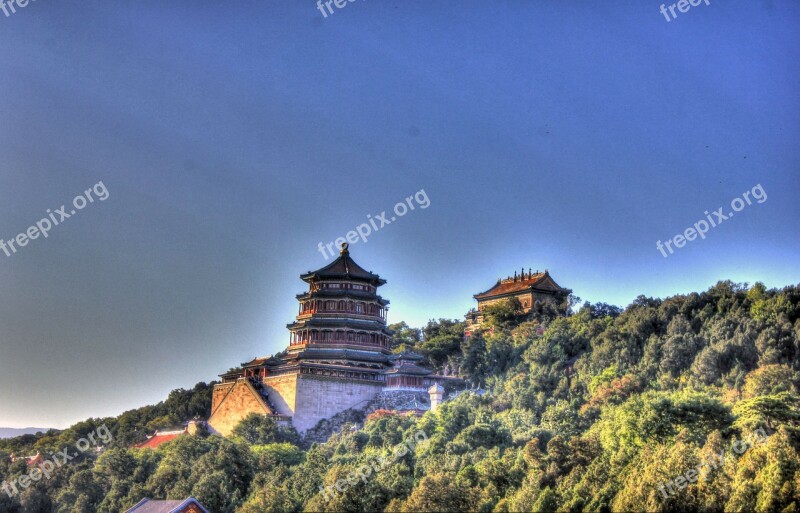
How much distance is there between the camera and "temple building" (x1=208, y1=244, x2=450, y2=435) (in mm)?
51781

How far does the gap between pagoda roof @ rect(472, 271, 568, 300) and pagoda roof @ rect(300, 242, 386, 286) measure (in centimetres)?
1142

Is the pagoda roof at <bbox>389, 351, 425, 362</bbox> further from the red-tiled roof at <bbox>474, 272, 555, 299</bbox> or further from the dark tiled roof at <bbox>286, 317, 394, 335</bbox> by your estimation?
the red-tiled roof at <bbox>474, 272, 555, 299</bbox>

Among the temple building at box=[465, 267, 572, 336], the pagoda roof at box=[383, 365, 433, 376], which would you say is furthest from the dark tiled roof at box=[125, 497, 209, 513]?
the temple building at box=[465, 267, 572, 336]

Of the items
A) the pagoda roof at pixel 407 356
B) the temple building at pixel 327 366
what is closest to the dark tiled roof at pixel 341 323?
the temple building at pixel 327 366

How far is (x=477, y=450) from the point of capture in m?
35.2

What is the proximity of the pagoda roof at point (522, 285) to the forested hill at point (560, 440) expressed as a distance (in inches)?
205

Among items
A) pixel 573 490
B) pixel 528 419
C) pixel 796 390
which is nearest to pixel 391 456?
pixel 528 419

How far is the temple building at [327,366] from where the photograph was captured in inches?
2039

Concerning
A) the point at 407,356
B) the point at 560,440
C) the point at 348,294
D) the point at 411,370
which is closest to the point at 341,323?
the point at 348,294

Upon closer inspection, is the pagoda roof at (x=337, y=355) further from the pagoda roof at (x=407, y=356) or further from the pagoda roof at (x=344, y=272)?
the pagoda roof at (x=344, y=272)

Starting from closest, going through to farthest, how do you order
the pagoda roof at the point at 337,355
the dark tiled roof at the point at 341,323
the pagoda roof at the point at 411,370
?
the pagoda roof at the point at 411,370, the pagoda roof at the point at 337,355, the dark tiled roof at the point at 341,323

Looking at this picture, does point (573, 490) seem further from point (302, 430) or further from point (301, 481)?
point (302, 430)

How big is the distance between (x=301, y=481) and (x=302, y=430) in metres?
14.8

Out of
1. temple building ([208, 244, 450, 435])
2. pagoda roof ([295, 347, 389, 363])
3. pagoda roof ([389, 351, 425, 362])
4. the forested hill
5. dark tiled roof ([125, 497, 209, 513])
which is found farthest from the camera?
pagoda roof ([295, 347, 389, 363])
